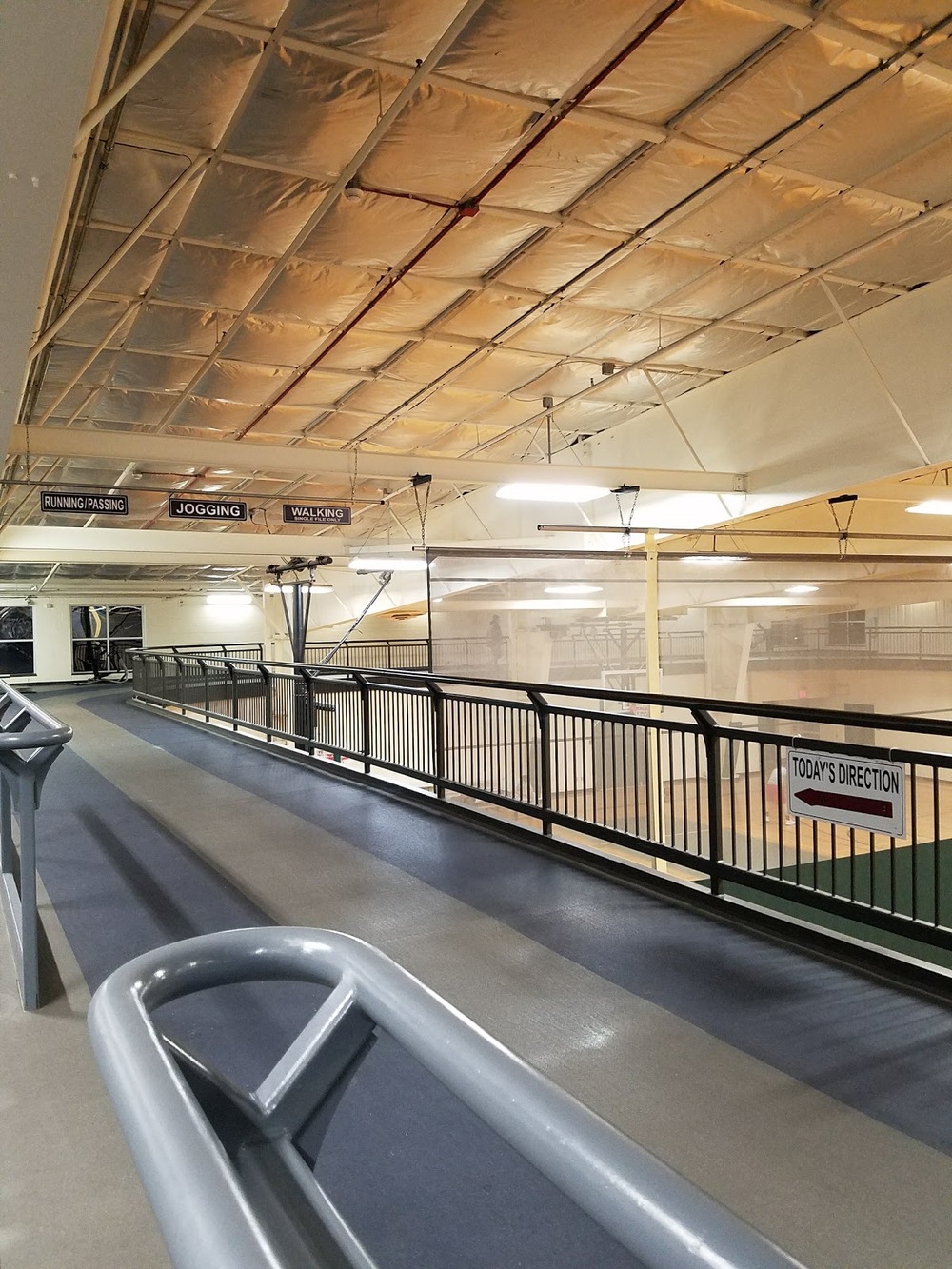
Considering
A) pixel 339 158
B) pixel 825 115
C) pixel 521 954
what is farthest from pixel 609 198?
pixel 521 954

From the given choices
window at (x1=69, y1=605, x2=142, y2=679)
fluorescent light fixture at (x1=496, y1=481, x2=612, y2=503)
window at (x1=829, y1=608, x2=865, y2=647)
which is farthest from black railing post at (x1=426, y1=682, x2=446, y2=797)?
window at (x1=69, y1=605, x2=142, y2=679)

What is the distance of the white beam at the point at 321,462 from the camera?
9.52 meters

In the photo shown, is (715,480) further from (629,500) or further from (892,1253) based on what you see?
(892,1253)

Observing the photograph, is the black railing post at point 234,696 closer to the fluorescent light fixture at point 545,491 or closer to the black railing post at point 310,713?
the black railing post at point 310,713

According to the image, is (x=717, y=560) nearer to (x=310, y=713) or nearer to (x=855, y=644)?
(x=855, y=644)

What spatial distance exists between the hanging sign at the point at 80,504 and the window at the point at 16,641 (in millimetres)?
19037

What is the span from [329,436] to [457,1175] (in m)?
14.3

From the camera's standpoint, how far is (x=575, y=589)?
44.0ft

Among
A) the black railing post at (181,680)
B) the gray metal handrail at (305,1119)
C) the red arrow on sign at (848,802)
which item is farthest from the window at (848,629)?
the gray metal handrail at (305,1119)

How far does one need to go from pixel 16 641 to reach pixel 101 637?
296cm

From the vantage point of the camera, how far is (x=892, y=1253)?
2.08m

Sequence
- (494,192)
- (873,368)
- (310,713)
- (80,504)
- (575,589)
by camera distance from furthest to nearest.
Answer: (80,504) → (575,589) → (310,713) → (873,368) → (494,192)

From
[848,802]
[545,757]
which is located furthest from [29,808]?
[848,802]

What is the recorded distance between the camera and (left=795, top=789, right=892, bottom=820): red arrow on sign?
3.68 metres
